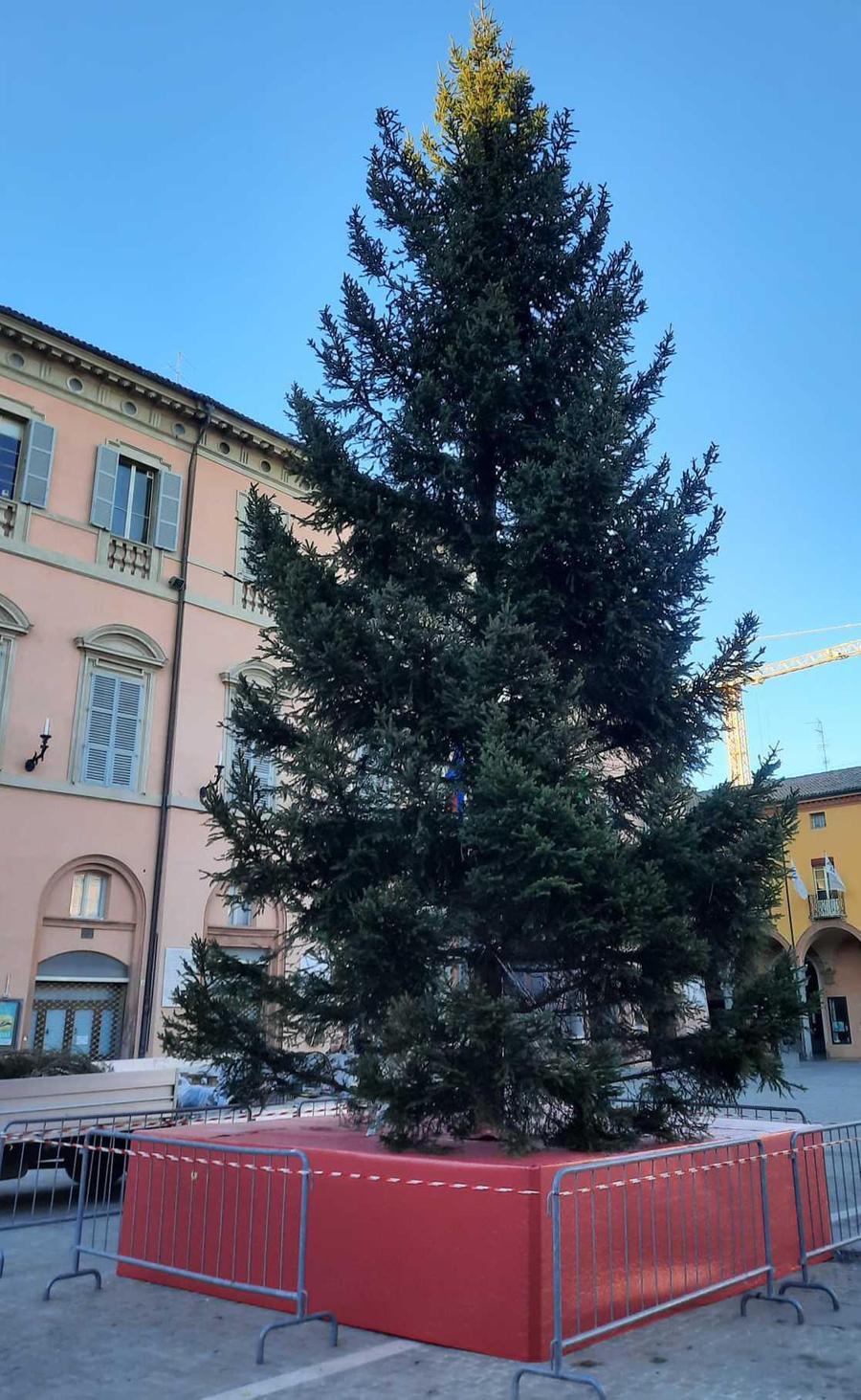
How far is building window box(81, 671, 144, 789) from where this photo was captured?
62.2 ft

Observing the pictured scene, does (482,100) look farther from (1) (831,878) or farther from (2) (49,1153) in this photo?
(1) (831,878)

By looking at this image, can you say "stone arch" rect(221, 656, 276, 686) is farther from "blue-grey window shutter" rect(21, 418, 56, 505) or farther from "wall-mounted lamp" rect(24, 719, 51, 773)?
"blue-grey window shutter" rect(21, 418, 56, 505)

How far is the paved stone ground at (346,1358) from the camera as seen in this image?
526 centimetres

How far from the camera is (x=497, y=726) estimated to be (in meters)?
6.80

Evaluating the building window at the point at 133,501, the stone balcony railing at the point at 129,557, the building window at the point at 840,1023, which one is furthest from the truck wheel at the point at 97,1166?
the building window at the point at 840,1023

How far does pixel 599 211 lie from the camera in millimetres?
9078

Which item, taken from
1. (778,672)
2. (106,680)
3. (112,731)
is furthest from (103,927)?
(778,672)

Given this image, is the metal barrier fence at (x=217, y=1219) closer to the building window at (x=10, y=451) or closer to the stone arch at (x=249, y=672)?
the stone arch at (x=249, y=672)

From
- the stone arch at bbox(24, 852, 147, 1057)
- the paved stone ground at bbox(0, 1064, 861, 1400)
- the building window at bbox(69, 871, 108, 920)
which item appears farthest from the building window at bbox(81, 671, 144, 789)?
the paved stone ground at bbox(0, 1064, 861, 1400)

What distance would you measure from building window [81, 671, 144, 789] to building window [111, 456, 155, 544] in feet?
9.76

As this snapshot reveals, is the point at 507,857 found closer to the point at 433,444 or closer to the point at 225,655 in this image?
the point at 433,444

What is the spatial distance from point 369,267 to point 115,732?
1215 cm

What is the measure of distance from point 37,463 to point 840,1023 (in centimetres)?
A: 3689

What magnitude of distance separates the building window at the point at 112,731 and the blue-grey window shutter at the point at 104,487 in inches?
117
